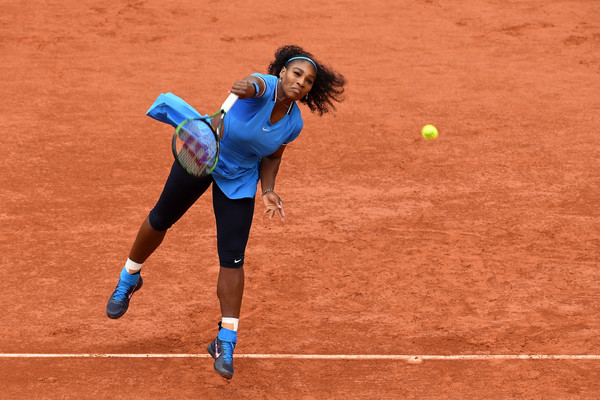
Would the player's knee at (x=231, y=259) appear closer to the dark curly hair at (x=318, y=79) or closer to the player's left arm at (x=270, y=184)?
the player's left arm at (x=270, y=184)

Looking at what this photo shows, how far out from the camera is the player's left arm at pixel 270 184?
5480mm

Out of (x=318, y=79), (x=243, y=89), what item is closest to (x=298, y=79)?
(x=318, y=79)

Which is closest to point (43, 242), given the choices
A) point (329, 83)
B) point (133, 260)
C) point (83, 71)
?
point (133, 260)

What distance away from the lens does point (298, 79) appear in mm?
5316

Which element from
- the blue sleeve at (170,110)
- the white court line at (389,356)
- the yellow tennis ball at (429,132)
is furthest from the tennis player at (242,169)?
the yellow tennis ball at (429,132)

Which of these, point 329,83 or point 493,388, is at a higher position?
point 329,83

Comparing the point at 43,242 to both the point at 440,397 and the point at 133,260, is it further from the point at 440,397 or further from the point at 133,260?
the point at 440,397

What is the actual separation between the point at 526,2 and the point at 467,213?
27.3 ft

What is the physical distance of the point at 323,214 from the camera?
27.4ft

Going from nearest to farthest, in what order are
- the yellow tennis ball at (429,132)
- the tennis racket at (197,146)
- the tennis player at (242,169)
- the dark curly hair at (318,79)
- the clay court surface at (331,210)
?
the tennis racket at (197,146), the tennis player at (242,169), the dark curly hair at (318,79), the clay court surface at (331,210), the yellow tennis ball at (429,132)

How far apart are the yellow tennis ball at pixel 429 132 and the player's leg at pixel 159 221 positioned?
4945 millimetres

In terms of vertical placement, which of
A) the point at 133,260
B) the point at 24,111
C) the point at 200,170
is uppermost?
the point at 200,170

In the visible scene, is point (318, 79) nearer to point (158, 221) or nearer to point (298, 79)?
point (298, 79)

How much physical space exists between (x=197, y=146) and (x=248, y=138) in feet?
1.05
